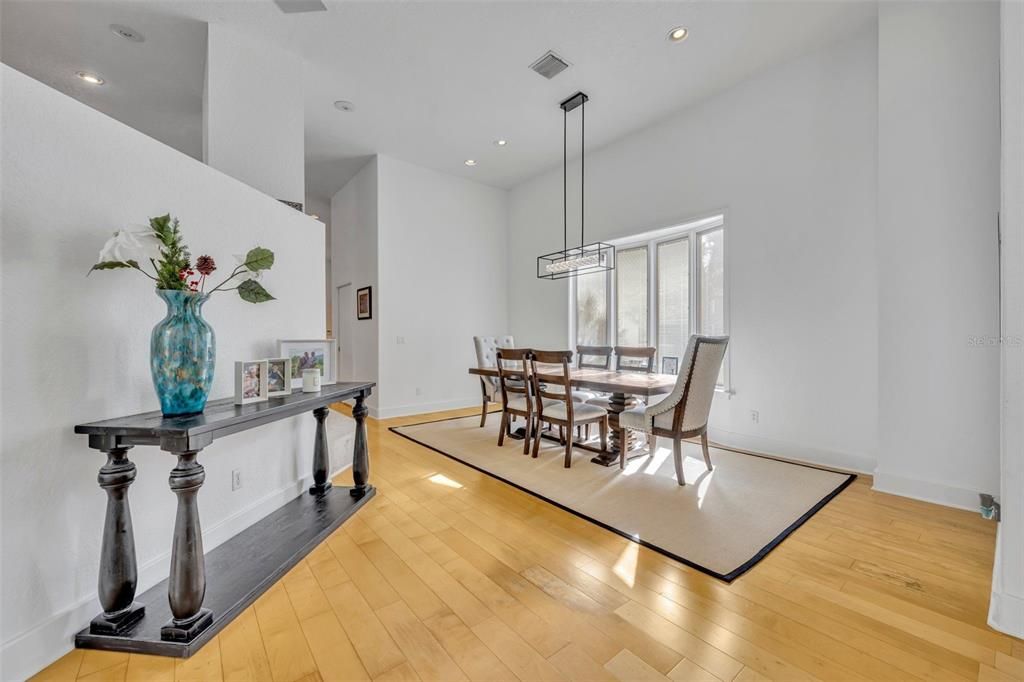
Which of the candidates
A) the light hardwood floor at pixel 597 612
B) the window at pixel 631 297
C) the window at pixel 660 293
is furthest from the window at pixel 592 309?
the light hardwood floor at pixel 597 612

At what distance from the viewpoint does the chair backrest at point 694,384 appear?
2.73m

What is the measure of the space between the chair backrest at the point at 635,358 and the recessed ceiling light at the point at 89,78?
18.1 feet

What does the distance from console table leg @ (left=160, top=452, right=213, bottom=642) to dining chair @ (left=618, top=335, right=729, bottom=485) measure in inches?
103

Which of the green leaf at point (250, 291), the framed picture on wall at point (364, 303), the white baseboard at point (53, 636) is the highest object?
the framed picture on wall at point (364, 303)

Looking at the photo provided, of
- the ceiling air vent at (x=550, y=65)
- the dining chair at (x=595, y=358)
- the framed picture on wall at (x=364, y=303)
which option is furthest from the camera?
the framed picture on wall at (x=364, y=303)

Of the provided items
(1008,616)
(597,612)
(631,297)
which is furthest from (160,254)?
(631,297)

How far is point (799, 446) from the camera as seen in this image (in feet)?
11.2

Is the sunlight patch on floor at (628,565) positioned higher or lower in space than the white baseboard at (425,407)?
lower

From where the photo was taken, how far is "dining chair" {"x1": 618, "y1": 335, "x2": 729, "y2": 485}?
2.74 metres

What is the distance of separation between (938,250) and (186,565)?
4.29 metres

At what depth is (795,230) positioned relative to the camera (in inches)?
136

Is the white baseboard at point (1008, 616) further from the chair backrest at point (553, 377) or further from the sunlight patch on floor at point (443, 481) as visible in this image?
the sunlight patch on floor at point (443, 481)

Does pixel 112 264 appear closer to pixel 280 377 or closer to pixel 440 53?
pixel 280 377

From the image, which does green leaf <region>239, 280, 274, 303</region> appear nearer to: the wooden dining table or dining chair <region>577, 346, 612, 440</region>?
the wooden dining table
